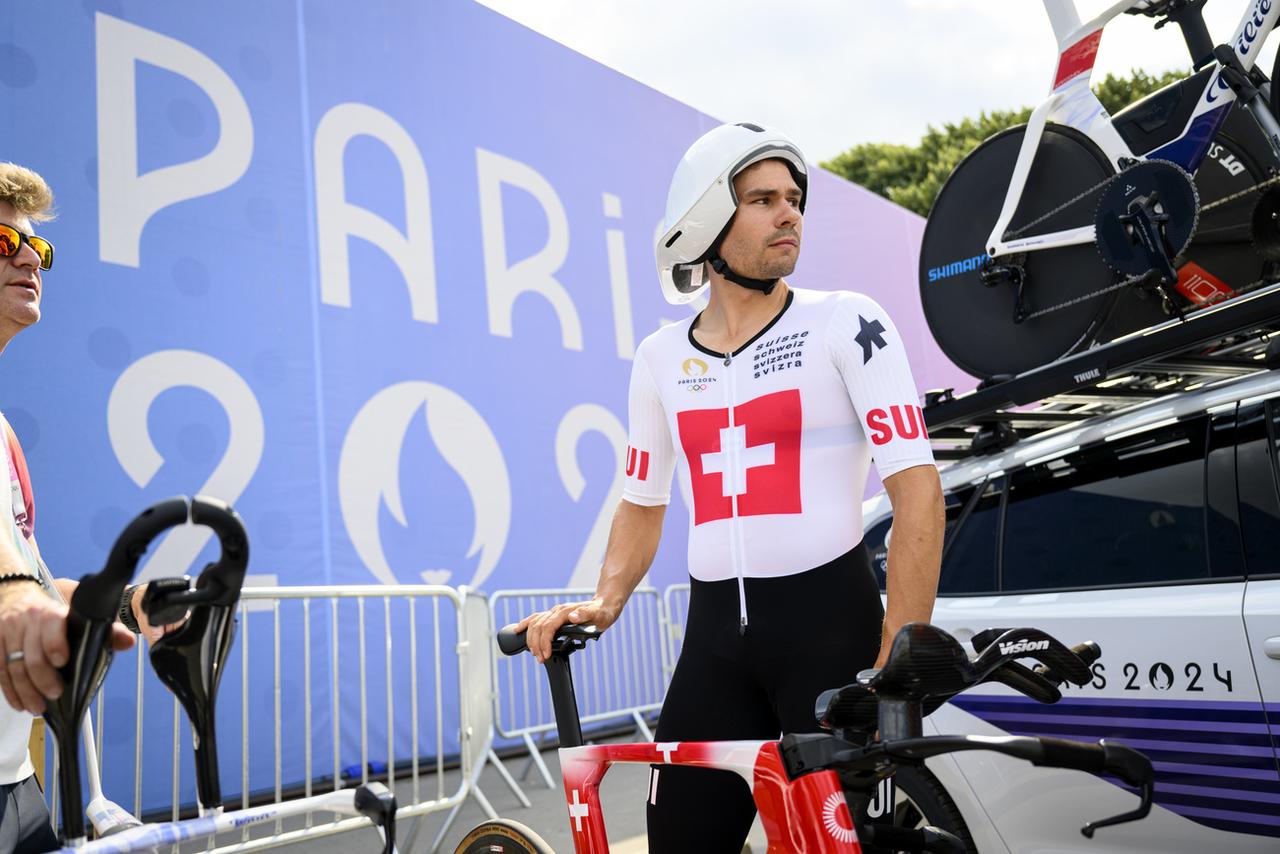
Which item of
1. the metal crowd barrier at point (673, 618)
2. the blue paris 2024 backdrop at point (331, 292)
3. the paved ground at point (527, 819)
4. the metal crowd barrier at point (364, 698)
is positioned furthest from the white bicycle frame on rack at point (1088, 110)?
the metal crowd barrier at point (673, 618)

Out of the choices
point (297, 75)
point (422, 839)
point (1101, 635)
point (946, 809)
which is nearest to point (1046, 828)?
point (946, 809)

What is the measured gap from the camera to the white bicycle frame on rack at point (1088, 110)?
146 inches

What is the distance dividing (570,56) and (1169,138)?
19.7 ft

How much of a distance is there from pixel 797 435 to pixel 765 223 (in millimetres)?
511

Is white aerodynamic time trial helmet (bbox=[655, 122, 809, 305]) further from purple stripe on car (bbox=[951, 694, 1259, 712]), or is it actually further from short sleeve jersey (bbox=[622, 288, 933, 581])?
purple stripe on car (bbox=[951, 694, 1259, 712])

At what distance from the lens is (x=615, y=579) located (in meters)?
2.40

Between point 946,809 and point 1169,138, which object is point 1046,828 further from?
point 1169,138

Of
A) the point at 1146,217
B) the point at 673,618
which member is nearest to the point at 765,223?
→ the point at 1146,217

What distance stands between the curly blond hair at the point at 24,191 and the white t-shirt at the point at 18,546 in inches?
17.8

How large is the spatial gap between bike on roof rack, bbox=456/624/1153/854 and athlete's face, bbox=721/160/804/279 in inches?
40.1

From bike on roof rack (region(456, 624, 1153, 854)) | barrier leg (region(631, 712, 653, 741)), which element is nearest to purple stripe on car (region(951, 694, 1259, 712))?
bike on roof rack (region(456, 624, 1153, 854))

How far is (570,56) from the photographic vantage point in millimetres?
8891

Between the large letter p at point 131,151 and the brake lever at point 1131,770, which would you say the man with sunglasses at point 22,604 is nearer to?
the brake lever at point 1131,770

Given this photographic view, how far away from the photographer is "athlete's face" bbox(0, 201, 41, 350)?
2.07 m
